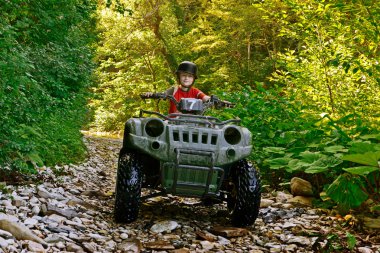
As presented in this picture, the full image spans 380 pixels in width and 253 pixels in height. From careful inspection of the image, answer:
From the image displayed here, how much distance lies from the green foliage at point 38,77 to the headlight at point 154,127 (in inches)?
45.9

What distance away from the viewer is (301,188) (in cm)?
615

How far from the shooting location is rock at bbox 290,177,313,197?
6.11 meters

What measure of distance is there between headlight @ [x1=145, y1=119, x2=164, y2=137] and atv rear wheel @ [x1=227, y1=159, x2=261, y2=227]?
0.94 m

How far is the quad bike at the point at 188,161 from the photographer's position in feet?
14.7

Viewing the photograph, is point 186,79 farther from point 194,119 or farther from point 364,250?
point 364,250

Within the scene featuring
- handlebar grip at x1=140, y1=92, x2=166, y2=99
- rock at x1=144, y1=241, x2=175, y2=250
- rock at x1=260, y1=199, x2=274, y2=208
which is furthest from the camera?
rock at x1=260, y1=199, x2=274, y2=208

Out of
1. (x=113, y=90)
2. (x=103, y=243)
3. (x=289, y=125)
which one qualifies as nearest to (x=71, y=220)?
(x=103, y=243)

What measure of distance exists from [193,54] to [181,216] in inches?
785

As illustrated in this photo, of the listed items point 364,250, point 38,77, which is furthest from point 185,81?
point 364,250

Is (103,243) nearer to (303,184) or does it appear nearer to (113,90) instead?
(303,184)

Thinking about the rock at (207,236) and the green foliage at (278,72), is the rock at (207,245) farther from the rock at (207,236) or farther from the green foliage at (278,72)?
the green foliage at (278,72)

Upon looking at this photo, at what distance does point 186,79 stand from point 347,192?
271cm

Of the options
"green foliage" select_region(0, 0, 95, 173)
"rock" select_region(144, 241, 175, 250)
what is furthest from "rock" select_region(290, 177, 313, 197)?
"green foliage" select_region(0, 0, 95, 173)

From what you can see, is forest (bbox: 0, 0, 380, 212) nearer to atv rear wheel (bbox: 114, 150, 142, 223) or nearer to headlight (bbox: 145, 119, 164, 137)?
atv rear wheel (bbox: 114, 150, 142, 223)
